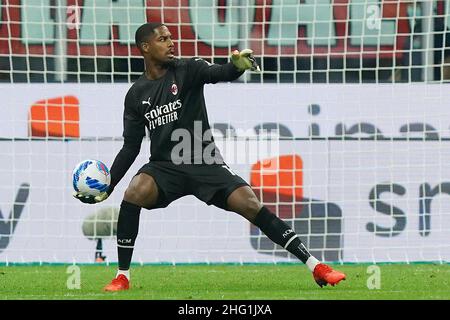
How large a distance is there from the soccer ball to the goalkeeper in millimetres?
83

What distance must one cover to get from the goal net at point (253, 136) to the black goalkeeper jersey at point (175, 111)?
4.46 meters

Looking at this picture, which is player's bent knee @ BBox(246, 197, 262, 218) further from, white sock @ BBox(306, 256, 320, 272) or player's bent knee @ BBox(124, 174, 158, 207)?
A: player's bent knee @ BBox(124, 174, 158, 207)

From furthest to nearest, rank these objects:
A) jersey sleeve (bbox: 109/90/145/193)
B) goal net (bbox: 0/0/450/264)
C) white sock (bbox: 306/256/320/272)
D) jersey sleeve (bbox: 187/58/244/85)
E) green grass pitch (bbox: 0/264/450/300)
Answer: goal net (bbox: 0/0/450/264), jersey sleeve (bbox: 109/90/145/193), white sock (bbox: 306/256/320/272), jersey sleeve (bbox: 187/58/244/85), green grass pitch (bbox: 0/264/450/300)

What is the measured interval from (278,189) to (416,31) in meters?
2.49

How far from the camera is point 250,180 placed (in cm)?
1432

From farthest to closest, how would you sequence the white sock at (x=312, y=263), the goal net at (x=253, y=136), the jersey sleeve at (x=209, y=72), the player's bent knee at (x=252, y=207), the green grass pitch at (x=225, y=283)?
the goal net at (x=253, y=136) → the player's bent knee at (x=252, y=207) → the white sock at (x=312, y=263) → the jersey sleeve at (x=209, y=72) → the green grass pitch at (x=225, y=283)

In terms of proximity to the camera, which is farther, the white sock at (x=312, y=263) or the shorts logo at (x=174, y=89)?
the shorts logo at (x=174, y=89)

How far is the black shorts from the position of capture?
9.23 metres

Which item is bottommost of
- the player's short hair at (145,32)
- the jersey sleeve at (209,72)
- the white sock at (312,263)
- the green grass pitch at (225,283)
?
the green grass pitch at (225,283)

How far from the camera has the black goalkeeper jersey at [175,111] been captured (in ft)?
30.4

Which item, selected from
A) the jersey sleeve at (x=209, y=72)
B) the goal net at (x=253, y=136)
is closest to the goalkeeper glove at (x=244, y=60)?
the jersey sleeve at (x=209, y=72)

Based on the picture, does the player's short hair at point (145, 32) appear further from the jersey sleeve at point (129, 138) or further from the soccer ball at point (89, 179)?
the soccer ball at point (89, 179)

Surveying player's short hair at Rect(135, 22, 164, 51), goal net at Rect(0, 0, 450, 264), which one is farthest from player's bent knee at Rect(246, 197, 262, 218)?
goal net at Rect(0, 0, 450, 264)

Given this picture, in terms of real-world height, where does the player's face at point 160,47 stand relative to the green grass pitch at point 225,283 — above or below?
above
